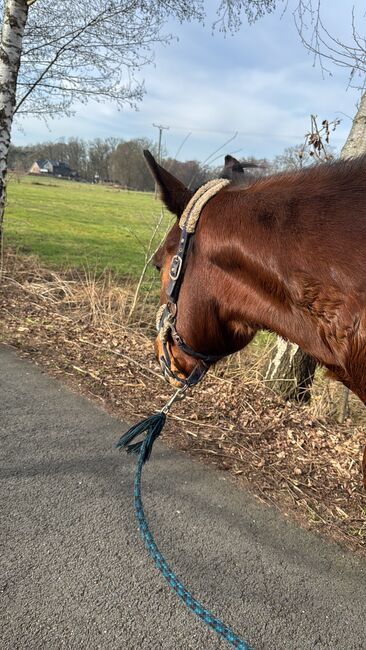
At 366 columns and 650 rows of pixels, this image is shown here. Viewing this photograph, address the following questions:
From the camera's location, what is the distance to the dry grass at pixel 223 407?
322 centimetres

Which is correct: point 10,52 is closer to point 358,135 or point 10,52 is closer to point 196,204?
point 358,135

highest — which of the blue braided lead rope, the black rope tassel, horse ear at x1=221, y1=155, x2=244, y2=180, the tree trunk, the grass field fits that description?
horse ear at x1=221, y1=155, x2=244, y2=180

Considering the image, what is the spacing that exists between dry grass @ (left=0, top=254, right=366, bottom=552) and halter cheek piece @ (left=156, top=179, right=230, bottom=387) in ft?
5.29

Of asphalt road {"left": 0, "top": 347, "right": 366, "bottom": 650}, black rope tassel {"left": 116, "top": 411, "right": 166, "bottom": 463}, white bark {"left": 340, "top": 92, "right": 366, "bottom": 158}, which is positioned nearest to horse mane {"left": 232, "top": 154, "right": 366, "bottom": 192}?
black rope tassel {"left": 116, "top": 411, "right": 166, "bottom": 463}

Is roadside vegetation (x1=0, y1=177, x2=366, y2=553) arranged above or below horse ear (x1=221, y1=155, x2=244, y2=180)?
below

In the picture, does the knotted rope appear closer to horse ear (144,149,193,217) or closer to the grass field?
horse ear (144,149,193,217)

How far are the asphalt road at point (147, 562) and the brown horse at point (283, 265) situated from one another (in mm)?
1333

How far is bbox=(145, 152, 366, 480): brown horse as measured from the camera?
1.38m

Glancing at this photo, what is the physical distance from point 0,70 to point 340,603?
763 cm

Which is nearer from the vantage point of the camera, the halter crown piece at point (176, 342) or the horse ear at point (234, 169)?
the halter crown piece at point (176, 342)

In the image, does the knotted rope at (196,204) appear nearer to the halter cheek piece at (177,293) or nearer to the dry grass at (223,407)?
the halter cheek piece at (177,293)

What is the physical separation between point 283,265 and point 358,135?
3.52 meters

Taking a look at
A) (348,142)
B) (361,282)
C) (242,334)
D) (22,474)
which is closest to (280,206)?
(361,282)

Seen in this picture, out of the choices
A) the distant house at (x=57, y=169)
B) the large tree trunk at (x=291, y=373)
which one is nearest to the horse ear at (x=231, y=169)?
the large tree trunk at (x=291, y=373)
